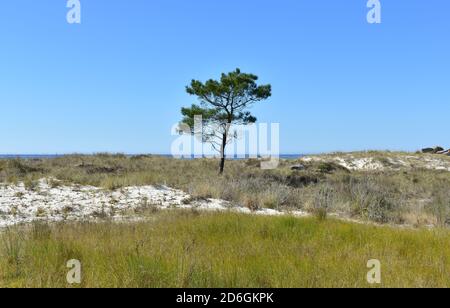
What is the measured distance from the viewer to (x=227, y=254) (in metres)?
5.74

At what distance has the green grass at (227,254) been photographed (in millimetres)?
4594

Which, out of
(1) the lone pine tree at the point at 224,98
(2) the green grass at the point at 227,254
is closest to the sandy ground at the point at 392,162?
(1) the lone pine tree at the point at 224,98

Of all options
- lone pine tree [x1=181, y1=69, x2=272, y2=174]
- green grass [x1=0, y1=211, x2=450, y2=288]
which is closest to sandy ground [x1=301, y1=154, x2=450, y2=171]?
lone pine tree [x1=181, y1=69, x2=272, y2=174]

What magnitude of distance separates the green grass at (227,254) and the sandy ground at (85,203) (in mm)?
2649

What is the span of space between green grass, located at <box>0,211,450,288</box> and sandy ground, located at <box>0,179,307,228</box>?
265 centimetres

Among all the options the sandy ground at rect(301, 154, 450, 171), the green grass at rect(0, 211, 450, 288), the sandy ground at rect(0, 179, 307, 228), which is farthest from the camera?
the sandy ground at rect(301, 154, 450, 171)

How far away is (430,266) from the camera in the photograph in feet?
17.3

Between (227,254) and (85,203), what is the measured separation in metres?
8.73

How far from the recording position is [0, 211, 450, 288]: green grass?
4.59 metres

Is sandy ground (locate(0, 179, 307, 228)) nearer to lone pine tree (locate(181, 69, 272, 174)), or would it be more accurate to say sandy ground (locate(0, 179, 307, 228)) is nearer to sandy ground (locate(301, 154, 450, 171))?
lone pine tree (locate(181, 69, 272, 174))

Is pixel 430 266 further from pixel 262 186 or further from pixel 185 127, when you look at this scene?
pixel 185 127

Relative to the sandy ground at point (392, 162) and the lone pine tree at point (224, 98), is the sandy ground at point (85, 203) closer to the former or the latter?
the lone pine tree at point (224, 98)

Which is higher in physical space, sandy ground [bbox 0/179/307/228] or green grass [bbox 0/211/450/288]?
green grass [bbox 0/211/450/288]
